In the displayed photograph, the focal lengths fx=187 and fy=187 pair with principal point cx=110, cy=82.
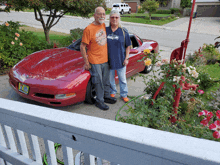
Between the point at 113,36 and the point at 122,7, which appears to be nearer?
the point at 113,36

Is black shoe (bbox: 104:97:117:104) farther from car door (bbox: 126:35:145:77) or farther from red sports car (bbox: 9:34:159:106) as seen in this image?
car door (bbox: 126:35:145:77)

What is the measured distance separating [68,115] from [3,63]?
546cm

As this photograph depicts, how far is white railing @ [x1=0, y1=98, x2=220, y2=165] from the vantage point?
0.69m

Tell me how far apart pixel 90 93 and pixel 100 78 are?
0.37 metres

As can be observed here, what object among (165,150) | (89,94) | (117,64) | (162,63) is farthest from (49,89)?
(165,150)

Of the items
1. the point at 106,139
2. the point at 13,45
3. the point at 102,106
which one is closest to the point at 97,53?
the point at 102,106

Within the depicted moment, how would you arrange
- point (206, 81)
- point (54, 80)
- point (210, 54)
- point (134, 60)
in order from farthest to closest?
point (210, 54)
point (134, 60)
point (206, 81)
point (54, 80)

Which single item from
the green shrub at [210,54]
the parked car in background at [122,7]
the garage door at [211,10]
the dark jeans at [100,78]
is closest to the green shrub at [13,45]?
the dark jeans at [100,78]

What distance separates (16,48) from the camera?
218 inches

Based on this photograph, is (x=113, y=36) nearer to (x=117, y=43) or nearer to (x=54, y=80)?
(x=117, y=43)

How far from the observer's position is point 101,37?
3.23m

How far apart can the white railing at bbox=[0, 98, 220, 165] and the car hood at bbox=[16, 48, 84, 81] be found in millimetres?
2184

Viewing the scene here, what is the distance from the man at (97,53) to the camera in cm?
315

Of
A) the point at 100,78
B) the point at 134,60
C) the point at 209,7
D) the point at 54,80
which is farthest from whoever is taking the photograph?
the point at 209,7
